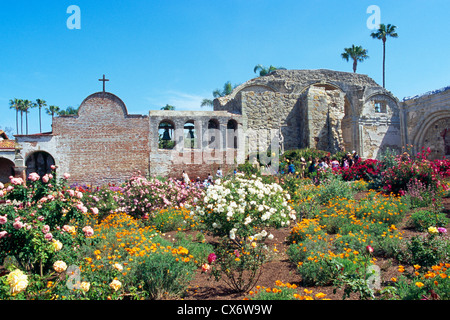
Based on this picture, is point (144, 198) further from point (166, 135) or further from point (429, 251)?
point (166, 135)

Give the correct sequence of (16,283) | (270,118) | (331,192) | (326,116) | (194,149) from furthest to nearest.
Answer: (326,116)
(270,118)
(194,149)
(331,192)
(16,283)

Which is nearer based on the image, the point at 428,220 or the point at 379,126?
the point at 428,220

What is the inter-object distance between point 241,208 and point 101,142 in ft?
43.5

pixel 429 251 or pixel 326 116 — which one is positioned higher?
pixel 326 116

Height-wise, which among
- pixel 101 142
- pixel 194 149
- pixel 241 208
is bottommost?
pixel 241 208

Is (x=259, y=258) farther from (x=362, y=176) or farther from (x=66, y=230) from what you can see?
(x=362, y=176)

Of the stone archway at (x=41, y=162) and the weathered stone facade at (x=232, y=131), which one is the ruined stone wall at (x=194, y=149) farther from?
the stone archway at (x=41, y=162)

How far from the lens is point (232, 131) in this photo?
18.9 metres

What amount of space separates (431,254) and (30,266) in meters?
5.24

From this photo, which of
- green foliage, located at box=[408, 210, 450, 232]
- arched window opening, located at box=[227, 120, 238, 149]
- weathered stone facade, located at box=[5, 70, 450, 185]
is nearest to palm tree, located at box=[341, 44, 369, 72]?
weathered stone facade, located at box=[5, 70, 450, 185]

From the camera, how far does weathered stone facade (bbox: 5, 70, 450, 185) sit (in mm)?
16375

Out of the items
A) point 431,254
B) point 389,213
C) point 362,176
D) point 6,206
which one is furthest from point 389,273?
point 362,176

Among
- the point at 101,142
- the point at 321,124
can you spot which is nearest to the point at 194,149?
the point at 101,142

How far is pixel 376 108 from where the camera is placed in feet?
79.2
